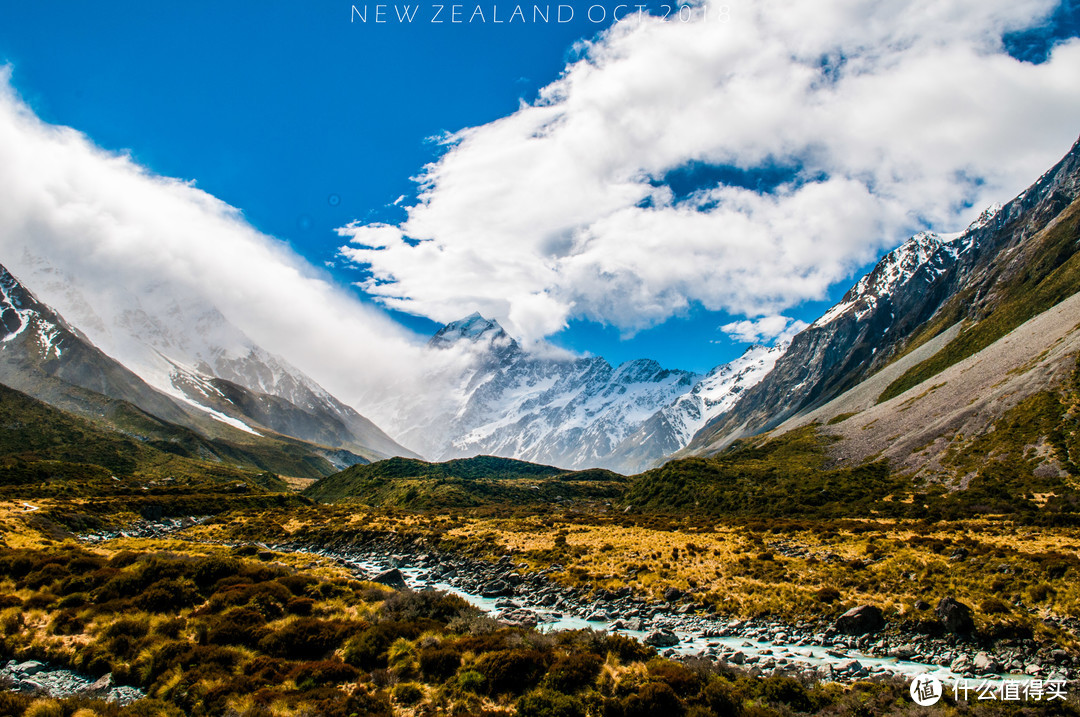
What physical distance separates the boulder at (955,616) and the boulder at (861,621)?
2.68 meters

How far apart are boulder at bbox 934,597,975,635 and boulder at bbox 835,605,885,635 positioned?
2.68 m

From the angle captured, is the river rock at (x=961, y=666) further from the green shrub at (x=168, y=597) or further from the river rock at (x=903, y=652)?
the green shrub at (x=168, y=597)

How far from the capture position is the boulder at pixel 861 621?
83.7 feet

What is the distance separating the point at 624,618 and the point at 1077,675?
20.4 m

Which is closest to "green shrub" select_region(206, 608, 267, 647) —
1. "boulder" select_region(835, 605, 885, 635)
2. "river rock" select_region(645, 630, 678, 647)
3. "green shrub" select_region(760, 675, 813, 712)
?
"river rock" select_region(645, 630, 678, 647)

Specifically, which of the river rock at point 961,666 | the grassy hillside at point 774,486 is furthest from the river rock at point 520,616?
the grassy hillside at point 774,486

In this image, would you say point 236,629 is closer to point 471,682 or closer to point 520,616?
point 471,682

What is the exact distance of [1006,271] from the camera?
536 feet

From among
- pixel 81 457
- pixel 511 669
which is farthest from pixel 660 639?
pixel 81 457

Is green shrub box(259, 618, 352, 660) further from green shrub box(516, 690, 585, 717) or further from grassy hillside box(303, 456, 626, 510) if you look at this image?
grassy hillside box(303, 456, 626, 510)

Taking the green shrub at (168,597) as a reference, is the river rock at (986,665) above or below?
above

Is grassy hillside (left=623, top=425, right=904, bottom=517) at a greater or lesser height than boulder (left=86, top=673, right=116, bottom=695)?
greater

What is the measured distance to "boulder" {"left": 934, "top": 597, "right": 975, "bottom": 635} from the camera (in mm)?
23672

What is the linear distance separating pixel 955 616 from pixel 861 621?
13.3 feet
